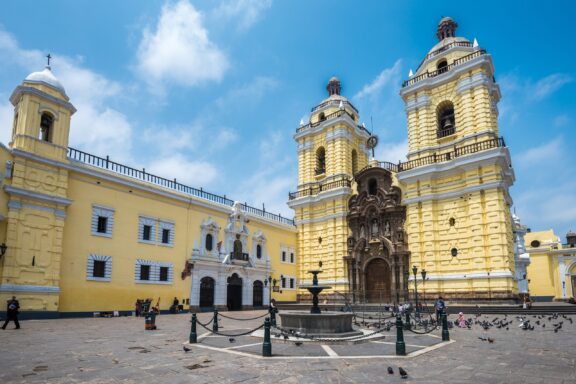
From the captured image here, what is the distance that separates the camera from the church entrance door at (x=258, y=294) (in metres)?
30.6

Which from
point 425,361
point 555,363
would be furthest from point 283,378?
point 555,363

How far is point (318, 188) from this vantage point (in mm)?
35250

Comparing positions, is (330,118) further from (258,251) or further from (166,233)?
(166,233)

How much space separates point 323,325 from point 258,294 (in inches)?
782

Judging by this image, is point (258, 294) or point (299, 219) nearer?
point (258, 294)

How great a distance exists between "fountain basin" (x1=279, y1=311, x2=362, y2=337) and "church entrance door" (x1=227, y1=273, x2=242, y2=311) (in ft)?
55.4

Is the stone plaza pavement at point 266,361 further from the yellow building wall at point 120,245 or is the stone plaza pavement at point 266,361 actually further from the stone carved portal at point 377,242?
the stone carved portal at point 377,242

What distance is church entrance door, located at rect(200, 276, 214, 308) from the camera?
26611 mm

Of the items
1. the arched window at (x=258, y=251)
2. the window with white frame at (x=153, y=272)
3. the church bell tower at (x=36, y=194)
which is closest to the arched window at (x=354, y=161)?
the arched window at (x=258, y=251)

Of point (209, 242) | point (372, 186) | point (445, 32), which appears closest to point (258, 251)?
point (209, 242)

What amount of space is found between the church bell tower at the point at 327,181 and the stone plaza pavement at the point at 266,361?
2033 centimetres

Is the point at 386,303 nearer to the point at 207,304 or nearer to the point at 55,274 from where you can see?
the point at 207,304

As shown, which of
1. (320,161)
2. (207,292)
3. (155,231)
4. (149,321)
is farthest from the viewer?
(320,161)

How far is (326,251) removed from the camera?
33281 millimetres
